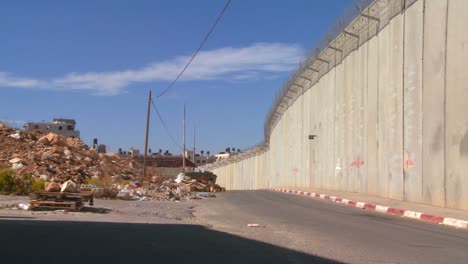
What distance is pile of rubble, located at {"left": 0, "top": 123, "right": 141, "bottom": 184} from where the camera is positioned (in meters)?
29.1

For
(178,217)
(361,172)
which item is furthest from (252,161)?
(178,217)

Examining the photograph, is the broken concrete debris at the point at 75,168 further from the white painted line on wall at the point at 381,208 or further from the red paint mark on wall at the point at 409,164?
the red paint mark on wall at the point at 409,164

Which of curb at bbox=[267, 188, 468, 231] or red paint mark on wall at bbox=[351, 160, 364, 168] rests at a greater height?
red paint mark on wall at bbox=[351, 160, 364, 168]

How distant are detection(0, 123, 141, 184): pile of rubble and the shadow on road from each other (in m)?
16.3

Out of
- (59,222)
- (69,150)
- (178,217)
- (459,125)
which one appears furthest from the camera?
(69,150)

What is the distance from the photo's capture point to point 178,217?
51.2 feet

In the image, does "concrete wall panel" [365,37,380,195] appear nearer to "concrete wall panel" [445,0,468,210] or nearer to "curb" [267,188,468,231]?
"curb" [267,188,468,231]

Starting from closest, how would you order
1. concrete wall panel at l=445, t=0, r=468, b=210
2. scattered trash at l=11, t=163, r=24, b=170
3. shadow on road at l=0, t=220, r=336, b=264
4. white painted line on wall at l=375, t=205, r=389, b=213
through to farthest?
1. shadow on road at l=0, t=220, r=336, b=264
2. concrete wall panel at l=445, t=0, r=468, b=210
3. white painted line on wall at l=375, t=205, r=389, b=213
4. scattered trash at l=11, t=163, r=24, b=170

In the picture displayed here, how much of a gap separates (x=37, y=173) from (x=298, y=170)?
2130 centimetres

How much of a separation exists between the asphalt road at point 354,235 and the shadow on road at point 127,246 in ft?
2.15

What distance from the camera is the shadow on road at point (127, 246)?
7.92 meters

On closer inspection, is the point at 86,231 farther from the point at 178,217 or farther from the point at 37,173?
the point at 37,173

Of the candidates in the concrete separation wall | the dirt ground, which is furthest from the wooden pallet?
the concrete separation wall

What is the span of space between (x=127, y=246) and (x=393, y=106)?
53.3ft
